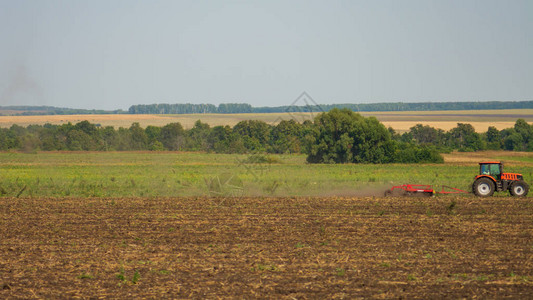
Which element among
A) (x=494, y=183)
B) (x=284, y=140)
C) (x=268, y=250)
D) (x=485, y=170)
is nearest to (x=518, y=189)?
(x=494, y=183)

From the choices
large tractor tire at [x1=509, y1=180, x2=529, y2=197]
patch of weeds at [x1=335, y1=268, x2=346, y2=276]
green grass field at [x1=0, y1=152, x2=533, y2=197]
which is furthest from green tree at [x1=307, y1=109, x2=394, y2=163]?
patch of weeds at [x1=335, y1=268, x2=346, y2=276]

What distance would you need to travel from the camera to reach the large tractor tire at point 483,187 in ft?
89.9

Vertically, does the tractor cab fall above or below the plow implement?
above

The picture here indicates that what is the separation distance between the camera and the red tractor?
27422 millimetres

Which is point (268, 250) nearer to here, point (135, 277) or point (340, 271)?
point (340, 271)

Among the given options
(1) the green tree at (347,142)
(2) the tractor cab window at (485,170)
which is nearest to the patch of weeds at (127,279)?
(2) the tractor cab window at (485,170)

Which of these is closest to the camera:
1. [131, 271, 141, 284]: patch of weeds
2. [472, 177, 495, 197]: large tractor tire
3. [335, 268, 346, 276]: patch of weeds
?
[131, 271, 141, 284]: patch of weeds

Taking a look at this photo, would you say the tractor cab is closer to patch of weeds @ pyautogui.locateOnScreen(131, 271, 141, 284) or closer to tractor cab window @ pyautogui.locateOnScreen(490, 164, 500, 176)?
tractor cab window @ pyautogui.locateOnScreen(490, 164, 500, 176)

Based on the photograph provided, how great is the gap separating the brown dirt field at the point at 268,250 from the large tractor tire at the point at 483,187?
10.0 feet

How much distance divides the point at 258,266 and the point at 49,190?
22737 mm

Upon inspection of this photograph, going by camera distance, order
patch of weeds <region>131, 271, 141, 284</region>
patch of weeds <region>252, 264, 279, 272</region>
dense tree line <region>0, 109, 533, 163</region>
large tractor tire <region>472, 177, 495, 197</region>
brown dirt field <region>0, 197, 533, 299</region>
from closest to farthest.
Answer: brown dirt field <region>0, 197, 533, 299</region> < patch of weeds <region>131, 271, 141, 284</region> < patch of weeds <region>252, 264, 279, 272</region> < large tractor tire <region>472, 177, 495, 197</region> < dense tree line <region>0, 109, 533, 163</region>

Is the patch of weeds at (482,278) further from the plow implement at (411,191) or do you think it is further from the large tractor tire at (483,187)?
the large tractor tire at (483,187)

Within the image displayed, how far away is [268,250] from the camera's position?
1549 centimetres

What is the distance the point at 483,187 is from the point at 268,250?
1602cm
